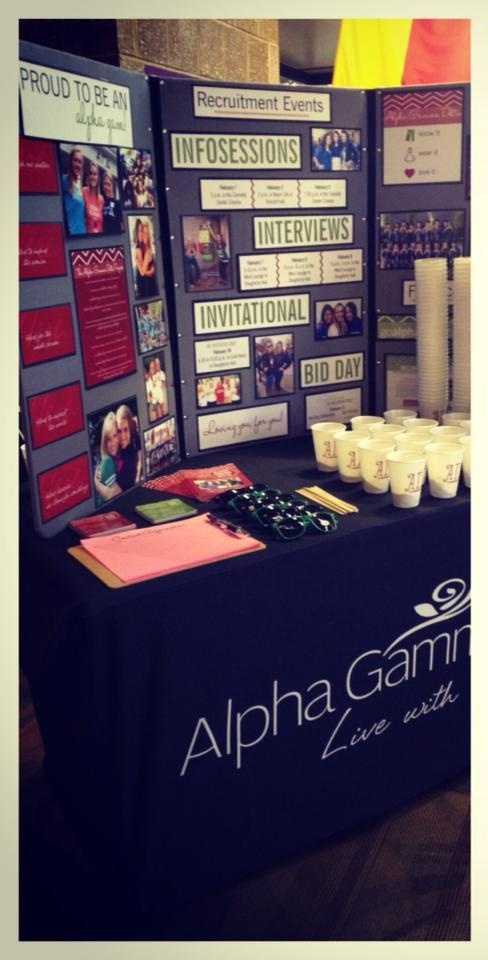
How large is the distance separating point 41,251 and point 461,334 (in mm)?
1012

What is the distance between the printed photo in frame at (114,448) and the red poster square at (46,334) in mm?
161

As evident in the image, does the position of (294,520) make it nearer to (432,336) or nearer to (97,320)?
(97,320)

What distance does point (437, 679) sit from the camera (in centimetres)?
183

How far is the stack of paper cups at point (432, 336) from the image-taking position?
1.94 meters

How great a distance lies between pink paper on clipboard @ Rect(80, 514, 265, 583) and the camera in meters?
1.41

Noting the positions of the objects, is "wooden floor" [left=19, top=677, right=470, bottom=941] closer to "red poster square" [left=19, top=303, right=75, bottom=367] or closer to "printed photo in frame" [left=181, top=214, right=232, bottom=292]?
"red poster square" [left=19, top=303, right=75, bottom=367]

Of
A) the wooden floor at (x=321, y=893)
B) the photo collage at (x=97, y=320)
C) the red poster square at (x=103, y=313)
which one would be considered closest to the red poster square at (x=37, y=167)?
the photo collage at (x=97, y=320)

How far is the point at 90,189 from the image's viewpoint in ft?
5.13

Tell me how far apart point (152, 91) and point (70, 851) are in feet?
5.50

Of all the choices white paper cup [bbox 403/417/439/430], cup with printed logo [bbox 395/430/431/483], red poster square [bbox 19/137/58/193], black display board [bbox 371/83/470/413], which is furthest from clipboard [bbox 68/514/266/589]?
black display board [bbox 371/83/470/413]

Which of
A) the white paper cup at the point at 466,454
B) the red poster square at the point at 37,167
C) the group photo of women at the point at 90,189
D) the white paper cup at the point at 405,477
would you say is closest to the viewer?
the red poster square at the point at 37,167

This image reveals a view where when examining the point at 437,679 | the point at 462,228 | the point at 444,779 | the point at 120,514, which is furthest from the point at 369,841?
the point at 462,228

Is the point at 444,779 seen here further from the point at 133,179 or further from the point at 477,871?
the point at 133,179

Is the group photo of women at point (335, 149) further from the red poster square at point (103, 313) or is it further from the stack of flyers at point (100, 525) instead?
the stack of flyers at point (100, 525)
